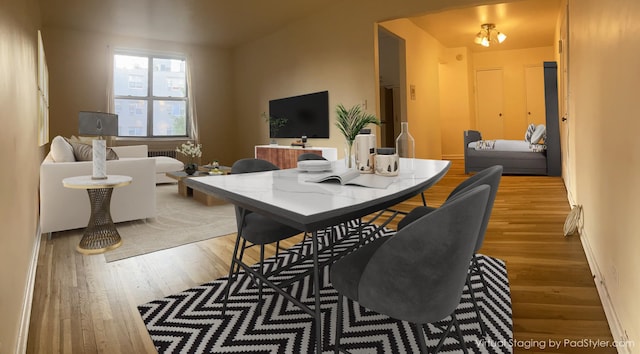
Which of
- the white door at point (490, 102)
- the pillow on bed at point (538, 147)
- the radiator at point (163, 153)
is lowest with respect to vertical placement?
the pillow on bed at point (538, 147)

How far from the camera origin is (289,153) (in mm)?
6574

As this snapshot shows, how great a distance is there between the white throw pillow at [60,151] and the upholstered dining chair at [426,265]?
3.61 meters

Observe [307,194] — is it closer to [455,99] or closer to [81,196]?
[81,196]

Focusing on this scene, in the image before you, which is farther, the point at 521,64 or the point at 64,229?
the point at 521,64

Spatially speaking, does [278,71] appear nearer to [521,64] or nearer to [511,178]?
[511,178]

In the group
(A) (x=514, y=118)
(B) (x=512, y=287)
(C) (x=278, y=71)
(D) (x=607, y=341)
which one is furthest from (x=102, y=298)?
(A) (x=514, y=118)

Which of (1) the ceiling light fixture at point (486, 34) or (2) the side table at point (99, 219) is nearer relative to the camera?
(2) the side table at point (99, 219)

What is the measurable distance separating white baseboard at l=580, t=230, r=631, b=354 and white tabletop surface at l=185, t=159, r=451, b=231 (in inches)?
38.4

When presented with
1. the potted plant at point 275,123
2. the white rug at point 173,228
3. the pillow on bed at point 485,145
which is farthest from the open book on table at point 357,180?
the pillow on bed at point 485,145

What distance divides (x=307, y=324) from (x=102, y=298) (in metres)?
1.24

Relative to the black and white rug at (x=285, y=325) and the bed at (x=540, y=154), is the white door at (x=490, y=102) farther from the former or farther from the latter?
the black and white rug at (x=285, y=325)

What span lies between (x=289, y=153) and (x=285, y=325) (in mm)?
4962

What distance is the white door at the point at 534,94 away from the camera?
→ 30.7 ft

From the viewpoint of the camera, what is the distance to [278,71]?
738cm
